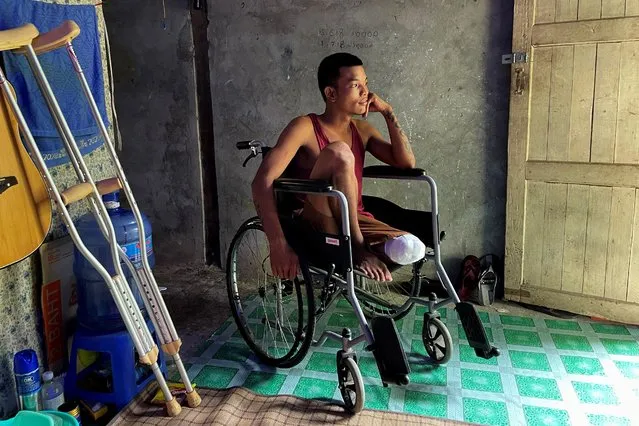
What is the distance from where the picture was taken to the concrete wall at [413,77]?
2898 mm

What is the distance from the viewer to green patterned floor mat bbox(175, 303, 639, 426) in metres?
1.98

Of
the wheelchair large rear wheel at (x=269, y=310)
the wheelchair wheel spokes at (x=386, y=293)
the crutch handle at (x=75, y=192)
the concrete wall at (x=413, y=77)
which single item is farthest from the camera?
the concrete wall at (x=413, y=77)

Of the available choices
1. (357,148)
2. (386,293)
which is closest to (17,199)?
(357,148)

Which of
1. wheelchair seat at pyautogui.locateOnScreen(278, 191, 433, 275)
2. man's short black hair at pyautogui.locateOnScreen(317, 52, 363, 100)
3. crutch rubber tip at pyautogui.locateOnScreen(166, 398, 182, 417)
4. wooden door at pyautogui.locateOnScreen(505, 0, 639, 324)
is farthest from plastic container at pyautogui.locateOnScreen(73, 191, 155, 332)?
wooden door at pyautogui.locateOnScreen(505, 0, 639, 324)

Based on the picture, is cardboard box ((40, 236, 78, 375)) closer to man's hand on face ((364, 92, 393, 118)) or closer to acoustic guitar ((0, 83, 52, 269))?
acoustic guitar ((0, 83, 52, 269))

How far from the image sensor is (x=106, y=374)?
6.87 feet

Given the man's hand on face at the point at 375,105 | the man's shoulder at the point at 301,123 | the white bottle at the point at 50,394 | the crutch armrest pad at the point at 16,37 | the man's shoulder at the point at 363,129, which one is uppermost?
the crutch armrest pad at the point at 16,37

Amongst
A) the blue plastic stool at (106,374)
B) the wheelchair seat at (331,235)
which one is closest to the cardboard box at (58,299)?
the blue plastic stool at (106,374)

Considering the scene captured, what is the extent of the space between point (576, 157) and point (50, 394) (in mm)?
2620

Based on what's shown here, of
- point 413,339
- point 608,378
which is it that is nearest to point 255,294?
point 413,339

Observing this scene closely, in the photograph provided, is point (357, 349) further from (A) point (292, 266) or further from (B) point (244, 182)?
(B) point (244, 182)

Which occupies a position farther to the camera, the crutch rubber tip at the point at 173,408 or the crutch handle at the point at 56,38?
the crutch rubber tip at the point at 173,408

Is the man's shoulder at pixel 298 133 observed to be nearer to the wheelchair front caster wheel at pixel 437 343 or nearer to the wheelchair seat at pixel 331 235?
the wheelchair seat at pixel 331 235

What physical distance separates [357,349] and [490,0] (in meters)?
1.97
